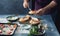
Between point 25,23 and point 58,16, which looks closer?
point 25,23

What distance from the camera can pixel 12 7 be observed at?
10.3ft

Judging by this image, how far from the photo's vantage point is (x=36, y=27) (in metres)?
1.37

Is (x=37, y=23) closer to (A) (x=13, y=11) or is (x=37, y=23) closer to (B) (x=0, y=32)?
(B) (x=0, y=32)

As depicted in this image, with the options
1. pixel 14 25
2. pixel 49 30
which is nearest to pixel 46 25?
pixel 49 30

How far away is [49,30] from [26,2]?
0.60 metres

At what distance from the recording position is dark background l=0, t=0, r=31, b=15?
122 inches

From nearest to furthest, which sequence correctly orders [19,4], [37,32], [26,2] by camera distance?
[37,32] < [26,2] < [19,4]

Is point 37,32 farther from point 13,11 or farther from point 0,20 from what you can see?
point 13,11

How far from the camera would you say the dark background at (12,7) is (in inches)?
122

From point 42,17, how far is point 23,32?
40cm

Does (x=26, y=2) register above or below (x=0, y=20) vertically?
above

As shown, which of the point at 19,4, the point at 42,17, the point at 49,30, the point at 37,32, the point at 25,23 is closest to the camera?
the point at 37,32

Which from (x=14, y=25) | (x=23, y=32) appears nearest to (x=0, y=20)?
(x=14, y=25)

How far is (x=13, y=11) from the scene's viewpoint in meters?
3.11
